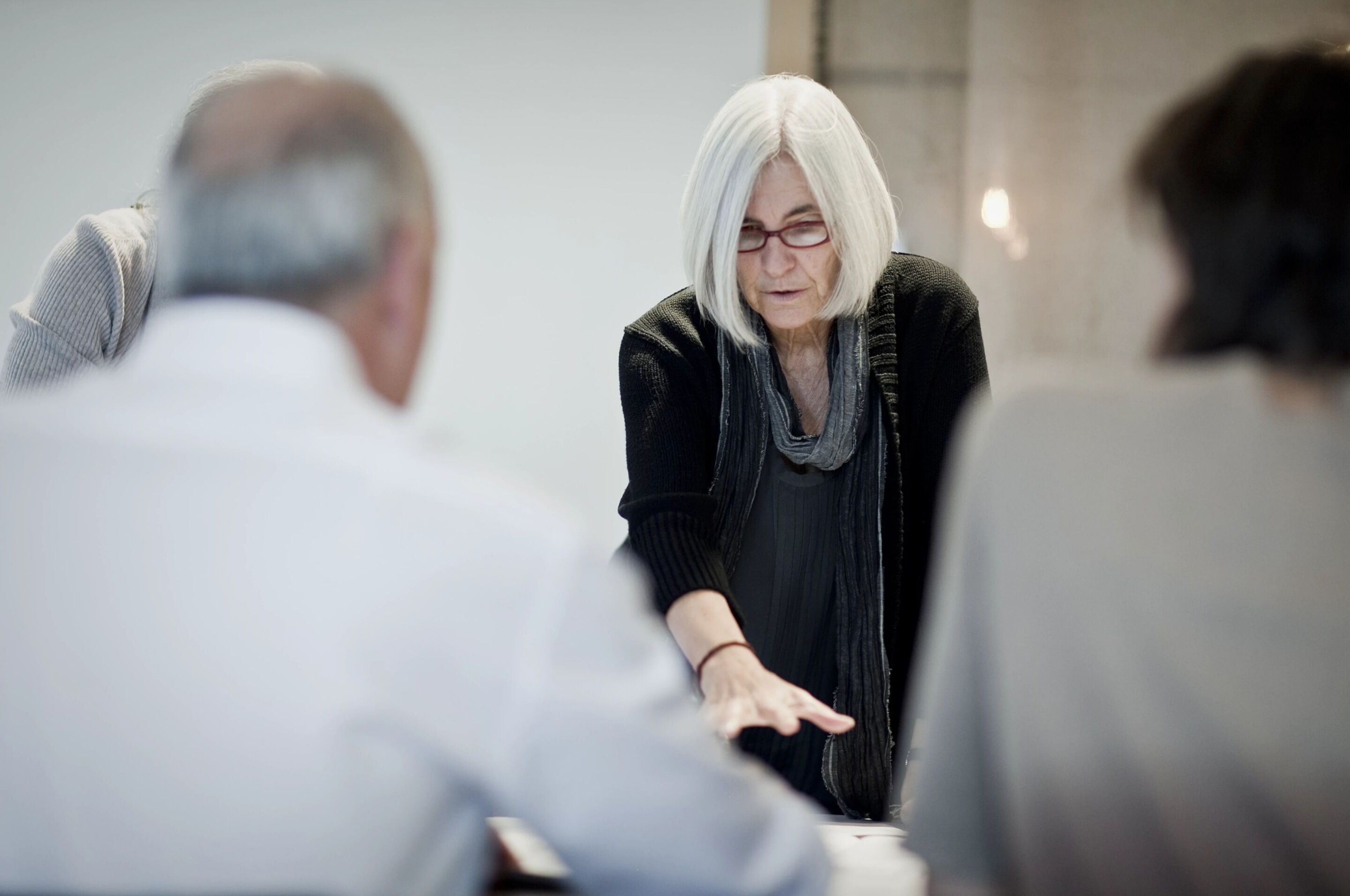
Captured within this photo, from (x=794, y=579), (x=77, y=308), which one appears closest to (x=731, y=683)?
(x=794, y=579)

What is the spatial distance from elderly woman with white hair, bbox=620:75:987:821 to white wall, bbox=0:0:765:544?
6.62 feet

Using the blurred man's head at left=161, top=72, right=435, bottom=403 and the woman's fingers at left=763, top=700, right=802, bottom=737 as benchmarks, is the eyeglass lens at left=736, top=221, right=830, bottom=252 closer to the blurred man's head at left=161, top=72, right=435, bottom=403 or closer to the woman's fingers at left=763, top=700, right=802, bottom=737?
the woman's fingers at left=763, top=700, right=802, bottom=737

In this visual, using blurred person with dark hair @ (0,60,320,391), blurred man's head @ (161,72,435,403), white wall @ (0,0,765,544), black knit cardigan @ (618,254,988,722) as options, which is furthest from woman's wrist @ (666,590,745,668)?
white wall @ (0,0,765,544)

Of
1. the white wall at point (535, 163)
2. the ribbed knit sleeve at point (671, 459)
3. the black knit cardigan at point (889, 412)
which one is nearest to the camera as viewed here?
the ribbed knit sleeve at point (671, 459)

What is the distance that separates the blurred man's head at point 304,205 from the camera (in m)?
0.81

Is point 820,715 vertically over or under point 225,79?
under

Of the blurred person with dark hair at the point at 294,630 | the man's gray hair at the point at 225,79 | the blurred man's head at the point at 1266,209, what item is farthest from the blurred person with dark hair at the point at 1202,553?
the man's gray hair at the point at 225,79

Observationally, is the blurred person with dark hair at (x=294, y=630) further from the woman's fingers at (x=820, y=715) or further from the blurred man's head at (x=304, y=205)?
the woman's fingers at (x=820, y=715)

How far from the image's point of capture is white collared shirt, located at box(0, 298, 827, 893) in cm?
68

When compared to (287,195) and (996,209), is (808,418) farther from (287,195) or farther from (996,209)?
(996,209)

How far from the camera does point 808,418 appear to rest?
191cm

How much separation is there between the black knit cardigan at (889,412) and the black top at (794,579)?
9cm

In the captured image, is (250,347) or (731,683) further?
(731,683)

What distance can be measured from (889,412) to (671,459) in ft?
1.15
